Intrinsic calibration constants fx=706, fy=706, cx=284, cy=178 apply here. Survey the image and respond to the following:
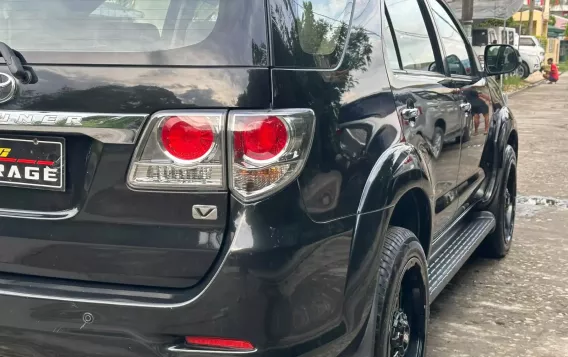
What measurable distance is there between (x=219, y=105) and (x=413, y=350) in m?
1.67

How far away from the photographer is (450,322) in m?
3.97

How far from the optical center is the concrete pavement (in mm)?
3670

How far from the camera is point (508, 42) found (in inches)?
936

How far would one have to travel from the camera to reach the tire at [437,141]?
127 inches

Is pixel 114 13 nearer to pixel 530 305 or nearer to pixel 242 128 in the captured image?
pixel 242 128

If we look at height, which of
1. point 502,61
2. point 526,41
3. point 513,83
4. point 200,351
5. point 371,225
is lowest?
point 513,83

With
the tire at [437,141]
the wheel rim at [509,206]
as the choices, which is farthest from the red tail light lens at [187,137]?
the wheel rim at [509,206]

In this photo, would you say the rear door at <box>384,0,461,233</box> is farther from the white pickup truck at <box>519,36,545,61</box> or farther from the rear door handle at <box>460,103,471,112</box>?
the white pickup truck at <box>519,36,545,61</box>

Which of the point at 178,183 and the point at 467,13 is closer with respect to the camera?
the point at 178,183

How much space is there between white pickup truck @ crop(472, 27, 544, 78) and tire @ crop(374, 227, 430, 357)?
14.2 m

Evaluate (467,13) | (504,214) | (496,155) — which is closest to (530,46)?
(467,13)

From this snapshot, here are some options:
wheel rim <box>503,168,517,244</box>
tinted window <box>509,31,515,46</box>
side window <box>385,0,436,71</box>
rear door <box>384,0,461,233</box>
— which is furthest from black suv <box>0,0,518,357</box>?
tinted window <box>509,31,515,46</box>

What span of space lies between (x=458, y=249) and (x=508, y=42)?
21.4 meters

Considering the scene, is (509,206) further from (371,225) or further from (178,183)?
(178,183)
